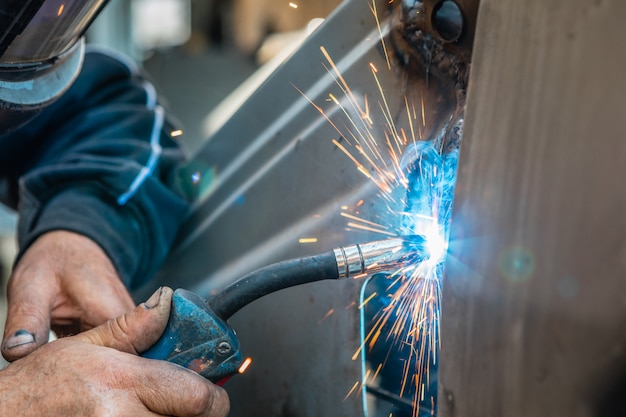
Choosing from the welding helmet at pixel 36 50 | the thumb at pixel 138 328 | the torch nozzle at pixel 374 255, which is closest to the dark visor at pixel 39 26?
the welding helmet at pixel 36 50

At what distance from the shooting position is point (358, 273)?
0.71 m

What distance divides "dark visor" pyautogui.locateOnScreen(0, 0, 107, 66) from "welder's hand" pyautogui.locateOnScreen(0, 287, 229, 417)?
36 centimetres

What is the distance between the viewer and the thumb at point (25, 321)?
89 cm

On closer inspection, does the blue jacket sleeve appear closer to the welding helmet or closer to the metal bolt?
the welding helmet

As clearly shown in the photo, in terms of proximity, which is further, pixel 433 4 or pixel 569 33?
pixel 433 4

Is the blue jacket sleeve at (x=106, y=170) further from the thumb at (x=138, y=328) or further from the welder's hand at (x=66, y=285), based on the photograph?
the thumb at (x=138, y=328)

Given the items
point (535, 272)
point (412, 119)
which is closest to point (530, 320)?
point (535, 272)

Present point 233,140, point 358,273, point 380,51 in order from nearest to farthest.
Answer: point 358,273, point 380,51, point 233,140

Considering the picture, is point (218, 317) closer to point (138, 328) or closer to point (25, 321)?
point (138, 328)

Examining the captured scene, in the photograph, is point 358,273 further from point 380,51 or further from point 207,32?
point 207,32

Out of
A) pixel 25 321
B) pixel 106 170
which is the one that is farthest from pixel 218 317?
pixel 106 170

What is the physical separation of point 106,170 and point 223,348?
2.08 ft

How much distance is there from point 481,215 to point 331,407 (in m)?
0.45

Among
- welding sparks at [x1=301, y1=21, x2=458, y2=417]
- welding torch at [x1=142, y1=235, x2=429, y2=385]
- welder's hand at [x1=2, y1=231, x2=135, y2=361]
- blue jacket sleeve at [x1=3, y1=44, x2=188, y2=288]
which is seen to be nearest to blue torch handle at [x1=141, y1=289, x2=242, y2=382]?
welding torch at [x1=142, y1=235, x2=429, y2=385]
